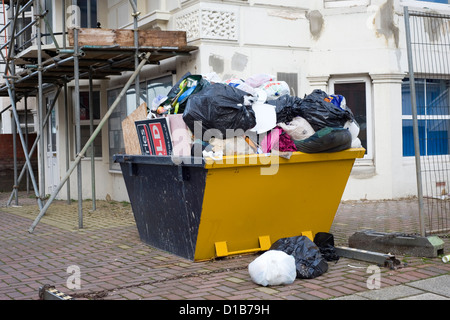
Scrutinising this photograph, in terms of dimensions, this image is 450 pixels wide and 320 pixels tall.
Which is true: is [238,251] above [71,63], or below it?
below

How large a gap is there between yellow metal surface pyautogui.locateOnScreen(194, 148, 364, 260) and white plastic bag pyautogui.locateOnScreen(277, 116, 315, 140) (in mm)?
213

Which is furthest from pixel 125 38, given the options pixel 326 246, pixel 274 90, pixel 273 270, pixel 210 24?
pixel 273 270

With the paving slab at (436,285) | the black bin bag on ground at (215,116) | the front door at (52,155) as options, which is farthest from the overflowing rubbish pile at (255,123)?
the front door at (52,155)

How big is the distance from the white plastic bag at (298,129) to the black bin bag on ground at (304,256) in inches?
→ 43.6

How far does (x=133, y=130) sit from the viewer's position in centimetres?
702

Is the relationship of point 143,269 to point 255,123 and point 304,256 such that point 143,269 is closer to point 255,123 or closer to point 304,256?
point 304,256

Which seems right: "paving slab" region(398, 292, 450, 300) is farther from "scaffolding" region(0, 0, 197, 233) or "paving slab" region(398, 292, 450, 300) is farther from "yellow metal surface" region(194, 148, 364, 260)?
"scaffolding" region(0, 0, 197, 233)

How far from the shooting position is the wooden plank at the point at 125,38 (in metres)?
8.55

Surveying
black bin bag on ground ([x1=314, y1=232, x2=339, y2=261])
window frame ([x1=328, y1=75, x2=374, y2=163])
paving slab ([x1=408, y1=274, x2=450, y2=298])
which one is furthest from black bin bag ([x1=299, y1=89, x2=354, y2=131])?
window frame ([x1=328, y1=75, x2=374, y2=163])

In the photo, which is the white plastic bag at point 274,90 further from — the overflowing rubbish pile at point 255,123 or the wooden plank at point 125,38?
the wooden plank at point 125,38

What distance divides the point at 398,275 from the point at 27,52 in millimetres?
8630

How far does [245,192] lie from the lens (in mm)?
5648

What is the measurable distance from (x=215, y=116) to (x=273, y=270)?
1.75 meters

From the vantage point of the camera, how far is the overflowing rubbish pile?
569cm
